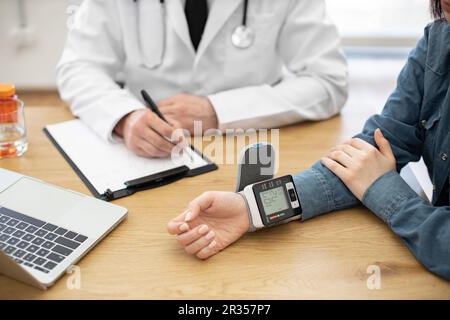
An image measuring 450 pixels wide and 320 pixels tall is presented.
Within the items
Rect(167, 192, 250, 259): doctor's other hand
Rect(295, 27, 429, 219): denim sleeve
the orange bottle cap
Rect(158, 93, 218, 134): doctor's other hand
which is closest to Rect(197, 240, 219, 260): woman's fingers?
Rect(167, 192, 250, 259): doctor's other hand

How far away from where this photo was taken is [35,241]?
85 centimetres

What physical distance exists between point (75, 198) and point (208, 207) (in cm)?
26

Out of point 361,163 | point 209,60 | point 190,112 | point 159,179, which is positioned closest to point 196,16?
point 209,60

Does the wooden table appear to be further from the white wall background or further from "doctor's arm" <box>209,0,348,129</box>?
the white wall background

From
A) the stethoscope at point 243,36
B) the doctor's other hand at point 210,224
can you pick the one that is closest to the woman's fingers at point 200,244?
the doctor's other hand at point 210,224

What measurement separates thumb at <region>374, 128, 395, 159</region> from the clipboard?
0.34m

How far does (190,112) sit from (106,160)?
0.25 meters

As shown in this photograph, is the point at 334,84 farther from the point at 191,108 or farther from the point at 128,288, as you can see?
the point at 128,288

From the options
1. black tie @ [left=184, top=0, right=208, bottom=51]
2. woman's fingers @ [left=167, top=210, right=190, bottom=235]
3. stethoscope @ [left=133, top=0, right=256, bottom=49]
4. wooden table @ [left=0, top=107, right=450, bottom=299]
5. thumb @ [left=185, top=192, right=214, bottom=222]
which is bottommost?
wooden table @ [left=0, top=107, right=450, bottom=299]

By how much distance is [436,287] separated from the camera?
2.61 ft

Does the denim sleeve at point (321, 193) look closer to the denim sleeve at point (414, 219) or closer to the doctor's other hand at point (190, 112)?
the denim sleeve at point (414, 219)

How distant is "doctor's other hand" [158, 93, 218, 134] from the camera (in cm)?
128

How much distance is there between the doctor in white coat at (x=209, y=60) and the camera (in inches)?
51.1

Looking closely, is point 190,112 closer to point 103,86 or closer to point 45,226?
point 103,86
